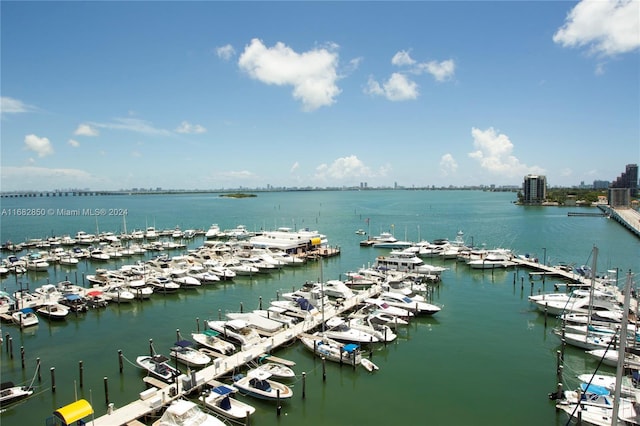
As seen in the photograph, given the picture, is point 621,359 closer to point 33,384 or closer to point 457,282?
point 33,384

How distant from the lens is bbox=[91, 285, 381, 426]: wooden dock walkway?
62.3ft

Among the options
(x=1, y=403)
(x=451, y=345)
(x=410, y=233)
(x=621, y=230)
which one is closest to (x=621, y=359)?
(x=451, y=345)

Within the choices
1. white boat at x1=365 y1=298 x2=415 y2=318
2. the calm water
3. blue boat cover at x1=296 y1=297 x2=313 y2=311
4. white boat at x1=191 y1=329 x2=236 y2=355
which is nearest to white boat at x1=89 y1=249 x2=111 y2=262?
the calm water

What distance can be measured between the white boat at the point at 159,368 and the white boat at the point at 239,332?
5191 mm

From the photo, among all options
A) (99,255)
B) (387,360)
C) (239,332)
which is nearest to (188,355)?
(239,332)

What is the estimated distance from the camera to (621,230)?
9694 centimetres

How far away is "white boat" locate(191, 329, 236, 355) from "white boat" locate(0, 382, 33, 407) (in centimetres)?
992

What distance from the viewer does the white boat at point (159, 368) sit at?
22891 millimetres

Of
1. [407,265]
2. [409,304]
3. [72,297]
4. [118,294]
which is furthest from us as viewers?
[407,265]

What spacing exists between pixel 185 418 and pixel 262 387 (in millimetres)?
4836

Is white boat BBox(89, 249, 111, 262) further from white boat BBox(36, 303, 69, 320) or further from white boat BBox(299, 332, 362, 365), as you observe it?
white boat BBox(299, 332, 362, 365)

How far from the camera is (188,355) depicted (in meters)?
25.6

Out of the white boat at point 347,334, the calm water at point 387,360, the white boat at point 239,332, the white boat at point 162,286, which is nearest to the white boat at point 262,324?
the white boat at point 239,332

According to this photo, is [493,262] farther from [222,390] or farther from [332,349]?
[222,390]
